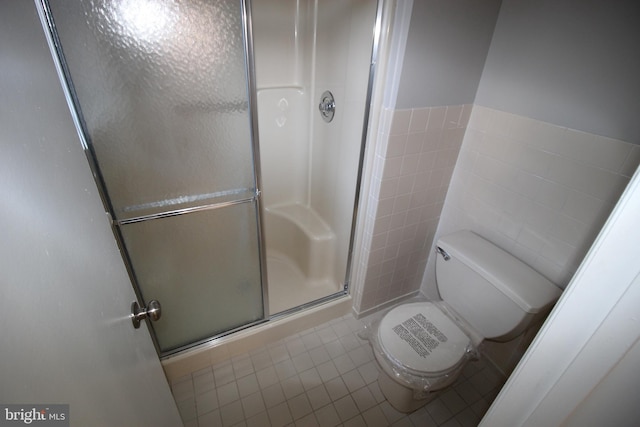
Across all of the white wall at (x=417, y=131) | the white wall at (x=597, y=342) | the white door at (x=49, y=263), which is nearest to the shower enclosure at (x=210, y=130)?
the white wall at (x=417, y=131)

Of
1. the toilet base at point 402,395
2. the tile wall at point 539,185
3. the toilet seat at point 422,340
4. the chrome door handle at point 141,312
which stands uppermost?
the tile wall at point 539,185

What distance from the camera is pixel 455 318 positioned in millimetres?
1395

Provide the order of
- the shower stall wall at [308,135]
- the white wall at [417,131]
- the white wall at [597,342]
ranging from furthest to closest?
the shower stall wall at [308,135], the white wall at [417,131], the white wall at [597,342]

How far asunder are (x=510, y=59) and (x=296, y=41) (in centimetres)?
129

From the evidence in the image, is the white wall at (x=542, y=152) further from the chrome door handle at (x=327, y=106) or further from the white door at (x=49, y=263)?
the white door at (x=49, y=263)

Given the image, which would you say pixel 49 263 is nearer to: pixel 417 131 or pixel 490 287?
pixel 417 131

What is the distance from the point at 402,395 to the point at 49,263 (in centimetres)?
139

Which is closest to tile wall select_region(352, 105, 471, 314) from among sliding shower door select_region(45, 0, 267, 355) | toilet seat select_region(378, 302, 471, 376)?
toilet seat select_region(378, 302, 471, 376)

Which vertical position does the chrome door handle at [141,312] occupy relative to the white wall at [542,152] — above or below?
below

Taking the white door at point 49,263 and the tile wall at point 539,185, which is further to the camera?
the tile wall at point 539,185

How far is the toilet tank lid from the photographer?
115 centimetres

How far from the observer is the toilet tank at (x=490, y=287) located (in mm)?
1161

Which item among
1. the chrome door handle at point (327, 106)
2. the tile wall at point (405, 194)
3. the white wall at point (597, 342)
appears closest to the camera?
the white wall at point (597, 342)

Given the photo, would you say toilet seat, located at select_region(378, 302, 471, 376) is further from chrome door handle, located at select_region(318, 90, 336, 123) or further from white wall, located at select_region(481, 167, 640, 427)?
chrome door handle, located at select_region(318, 90, 336, 123)
